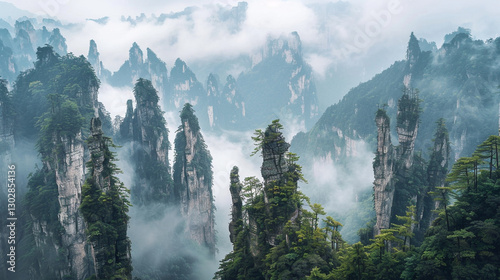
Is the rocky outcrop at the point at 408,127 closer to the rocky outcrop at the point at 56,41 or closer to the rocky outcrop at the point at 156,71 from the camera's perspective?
the rocky outcrop at the point at 56,41

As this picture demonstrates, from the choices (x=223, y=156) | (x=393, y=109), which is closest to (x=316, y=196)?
(x=393, y=109)

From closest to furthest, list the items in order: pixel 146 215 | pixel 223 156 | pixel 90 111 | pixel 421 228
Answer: pixel 421 228 → pixel 90 111 → pixel 146 215 → pixel 223 156

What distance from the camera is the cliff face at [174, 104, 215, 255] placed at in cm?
6309

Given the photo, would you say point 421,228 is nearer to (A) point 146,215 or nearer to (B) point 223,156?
(A) point 146,215

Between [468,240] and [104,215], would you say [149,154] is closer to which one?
[104,215]

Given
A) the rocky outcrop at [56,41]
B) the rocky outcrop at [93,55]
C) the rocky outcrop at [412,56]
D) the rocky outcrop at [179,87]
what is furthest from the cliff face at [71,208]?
the rocky outcrop at [179,87]

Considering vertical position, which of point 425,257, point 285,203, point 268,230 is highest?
point 285,203

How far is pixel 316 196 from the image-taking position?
332ft

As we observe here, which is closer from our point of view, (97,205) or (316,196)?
(97,205)

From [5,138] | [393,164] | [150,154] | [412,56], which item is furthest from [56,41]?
[412,56]

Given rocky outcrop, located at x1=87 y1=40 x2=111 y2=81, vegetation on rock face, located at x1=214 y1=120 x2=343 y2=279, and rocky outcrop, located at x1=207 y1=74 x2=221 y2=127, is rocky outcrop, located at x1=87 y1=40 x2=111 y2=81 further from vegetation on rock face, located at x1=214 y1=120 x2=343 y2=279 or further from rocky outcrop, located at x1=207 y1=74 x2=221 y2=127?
vegetation on rock face, located at x1=214 y1=120 x2=343 y2=279

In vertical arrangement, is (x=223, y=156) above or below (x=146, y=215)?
above

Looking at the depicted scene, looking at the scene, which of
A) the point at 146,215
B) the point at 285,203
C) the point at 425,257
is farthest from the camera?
the point at 146,215

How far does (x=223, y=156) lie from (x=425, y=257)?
5467 inches
